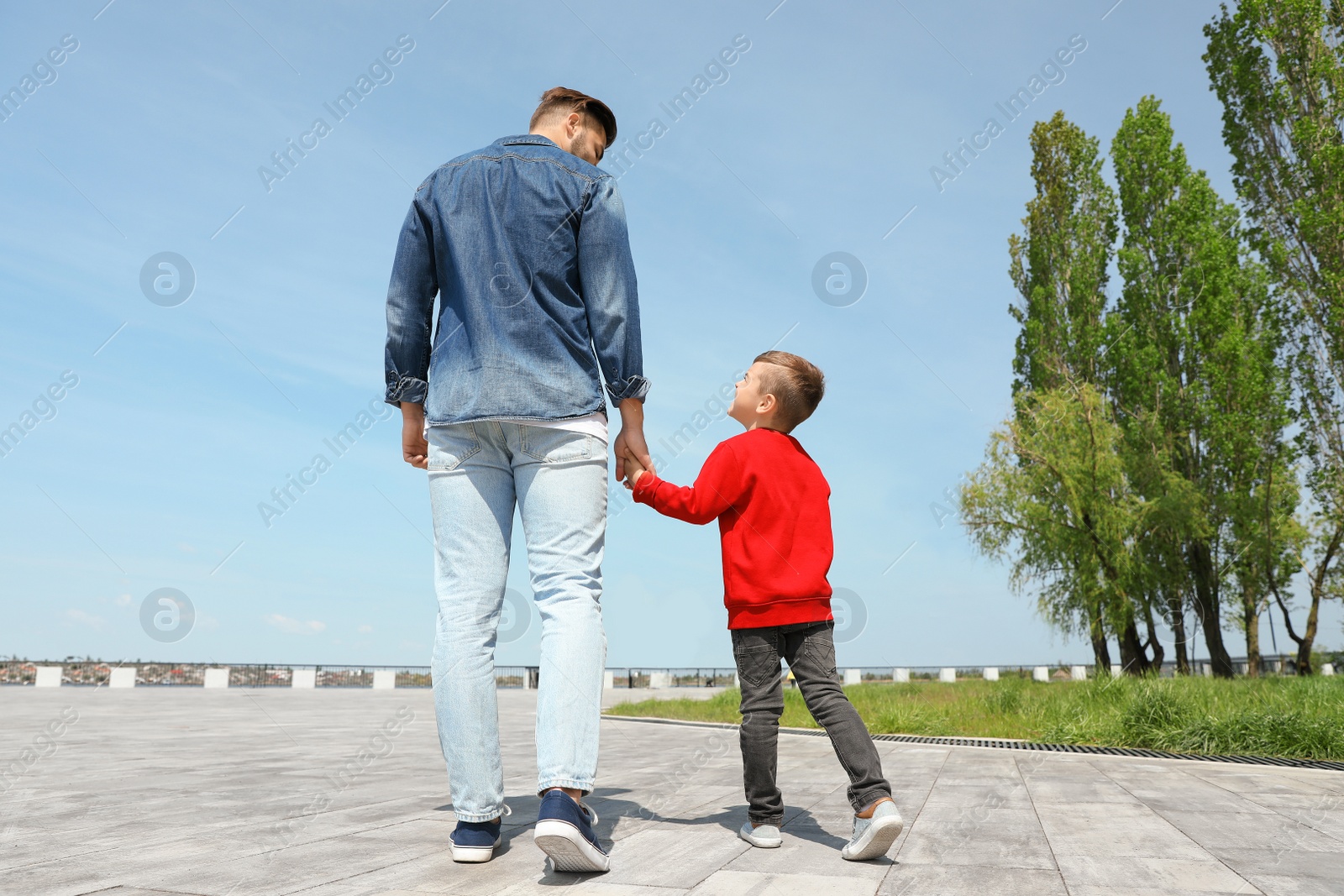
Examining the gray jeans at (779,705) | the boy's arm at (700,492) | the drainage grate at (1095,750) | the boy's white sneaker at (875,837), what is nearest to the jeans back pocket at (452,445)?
the boy's arm at (700,492)

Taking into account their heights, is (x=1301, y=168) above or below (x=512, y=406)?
above

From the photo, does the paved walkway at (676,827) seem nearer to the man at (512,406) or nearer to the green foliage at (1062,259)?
the man at (512,406)

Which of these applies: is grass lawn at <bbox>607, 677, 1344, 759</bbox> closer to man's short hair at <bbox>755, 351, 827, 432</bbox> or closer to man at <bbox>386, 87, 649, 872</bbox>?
man's short hair at <bbox>755, 351, 827, 432</bbox>

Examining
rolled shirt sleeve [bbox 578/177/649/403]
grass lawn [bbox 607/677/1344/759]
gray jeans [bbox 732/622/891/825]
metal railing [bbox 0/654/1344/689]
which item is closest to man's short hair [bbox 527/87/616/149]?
rolled shirt sleeve [bbox 578/177/649/403]

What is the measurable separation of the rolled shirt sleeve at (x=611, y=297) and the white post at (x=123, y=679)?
22.8 metres

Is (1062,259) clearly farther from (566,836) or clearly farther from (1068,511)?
(566,836)

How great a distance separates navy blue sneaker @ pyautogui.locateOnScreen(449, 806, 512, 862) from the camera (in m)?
2.20

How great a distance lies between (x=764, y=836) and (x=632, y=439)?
4.24 ft

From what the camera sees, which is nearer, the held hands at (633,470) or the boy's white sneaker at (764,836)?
the boy's white sneaker at (764,836)

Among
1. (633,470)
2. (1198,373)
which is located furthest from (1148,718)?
(1198,373)

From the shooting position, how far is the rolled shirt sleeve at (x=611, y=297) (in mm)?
2598

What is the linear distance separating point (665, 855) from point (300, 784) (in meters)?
2.24

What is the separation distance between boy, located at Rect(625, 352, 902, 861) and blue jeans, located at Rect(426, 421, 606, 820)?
38 cm

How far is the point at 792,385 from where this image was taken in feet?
10.1
